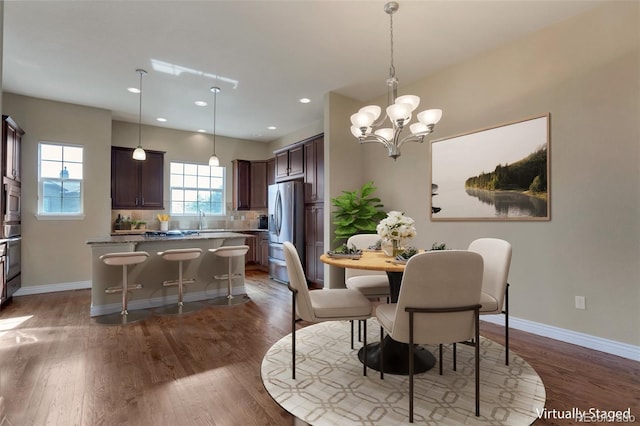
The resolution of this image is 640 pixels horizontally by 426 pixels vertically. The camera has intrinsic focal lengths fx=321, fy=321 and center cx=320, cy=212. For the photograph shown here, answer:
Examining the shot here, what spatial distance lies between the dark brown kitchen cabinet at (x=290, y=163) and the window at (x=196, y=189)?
1.96 meters

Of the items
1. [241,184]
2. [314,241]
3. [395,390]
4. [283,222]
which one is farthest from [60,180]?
[395,390]

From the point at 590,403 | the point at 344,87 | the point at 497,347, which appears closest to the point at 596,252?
the point at 497,347

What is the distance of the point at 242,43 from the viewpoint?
3.45 metres

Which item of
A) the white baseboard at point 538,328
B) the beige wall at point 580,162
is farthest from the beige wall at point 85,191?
the beige wall at point 580,162

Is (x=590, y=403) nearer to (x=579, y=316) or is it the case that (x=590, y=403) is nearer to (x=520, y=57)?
(x=579, y=316)

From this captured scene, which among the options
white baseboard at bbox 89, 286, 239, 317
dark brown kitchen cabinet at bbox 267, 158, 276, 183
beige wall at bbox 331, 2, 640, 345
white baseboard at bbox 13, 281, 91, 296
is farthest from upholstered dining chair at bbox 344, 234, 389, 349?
white baseboard at bbox 13, 281, 91, 296

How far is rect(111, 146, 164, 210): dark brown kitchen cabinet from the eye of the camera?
602 centimetres

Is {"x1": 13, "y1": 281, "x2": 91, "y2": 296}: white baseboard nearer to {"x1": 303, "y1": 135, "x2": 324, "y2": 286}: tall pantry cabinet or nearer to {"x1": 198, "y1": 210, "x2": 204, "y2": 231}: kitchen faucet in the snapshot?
{"x1": 198, "y1": 210, "x2": 204, "y2": 231}: kitchen faucet

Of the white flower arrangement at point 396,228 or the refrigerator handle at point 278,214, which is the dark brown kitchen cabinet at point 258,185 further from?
the white flower arrangement at point 396,228

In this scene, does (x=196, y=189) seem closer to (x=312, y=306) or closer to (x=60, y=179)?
(x=60, y=179)

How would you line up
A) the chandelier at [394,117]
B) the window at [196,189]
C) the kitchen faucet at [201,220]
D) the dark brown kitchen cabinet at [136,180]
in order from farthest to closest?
the kitchen faucet at [201,220]
the window at [196,189]
the dark brown kitchen cabinet at [136,180]
the chandelier at [394,117]

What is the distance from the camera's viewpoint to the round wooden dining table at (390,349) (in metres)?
2.32

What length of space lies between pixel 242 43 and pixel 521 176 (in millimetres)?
3273

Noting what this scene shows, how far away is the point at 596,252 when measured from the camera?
2.87 metres
